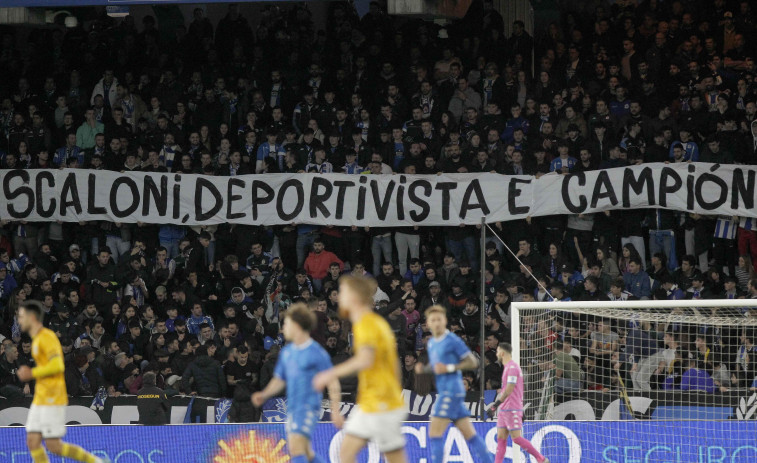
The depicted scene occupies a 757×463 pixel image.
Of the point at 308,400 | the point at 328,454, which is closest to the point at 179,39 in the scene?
the point at 328,454

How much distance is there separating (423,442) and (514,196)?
5.43 metres

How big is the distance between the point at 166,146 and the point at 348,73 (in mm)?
3127

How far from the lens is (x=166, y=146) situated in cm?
2045

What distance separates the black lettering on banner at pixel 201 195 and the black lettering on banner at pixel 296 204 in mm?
885

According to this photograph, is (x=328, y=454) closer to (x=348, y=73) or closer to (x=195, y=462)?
(x=195, y=462)

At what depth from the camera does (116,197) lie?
65.6 ft

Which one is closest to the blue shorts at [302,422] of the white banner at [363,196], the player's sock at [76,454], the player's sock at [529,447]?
the player's sock at [76,454]

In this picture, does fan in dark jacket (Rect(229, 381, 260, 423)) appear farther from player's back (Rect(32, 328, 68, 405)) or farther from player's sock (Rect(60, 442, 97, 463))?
player's back (Rect(32, 328, 68, 405))

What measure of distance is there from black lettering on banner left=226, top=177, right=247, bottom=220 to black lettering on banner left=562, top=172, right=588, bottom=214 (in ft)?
15.3

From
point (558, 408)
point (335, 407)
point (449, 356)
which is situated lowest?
point (558, 408)

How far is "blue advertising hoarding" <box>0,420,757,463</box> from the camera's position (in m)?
14.6

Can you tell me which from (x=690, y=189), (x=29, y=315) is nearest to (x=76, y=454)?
(x=29, y=315)

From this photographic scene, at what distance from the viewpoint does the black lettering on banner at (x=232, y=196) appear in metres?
19.8

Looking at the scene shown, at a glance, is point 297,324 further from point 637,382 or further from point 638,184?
point 638,184
